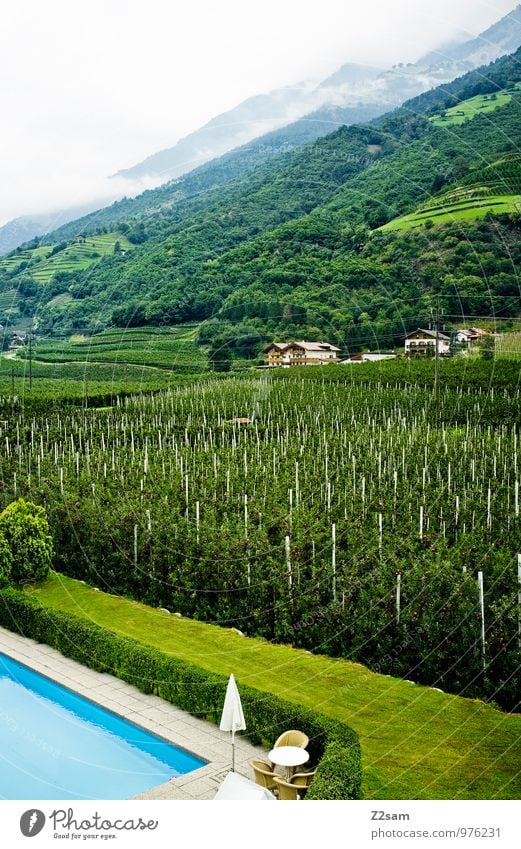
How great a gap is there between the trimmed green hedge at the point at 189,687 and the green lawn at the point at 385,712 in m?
0.29

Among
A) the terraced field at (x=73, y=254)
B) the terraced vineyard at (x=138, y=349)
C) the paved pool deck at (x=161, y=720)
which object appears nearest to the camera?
the paved pool deck at (x=161, y=720)

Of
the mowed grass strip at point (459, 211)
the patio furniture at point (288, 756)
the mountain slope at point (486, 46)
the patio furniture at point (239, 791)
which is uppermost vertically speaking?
the mountain slope at point (486, 46)

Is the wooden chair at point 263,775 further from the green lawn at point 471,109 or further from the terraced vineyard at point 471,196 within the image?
the green lawn at point 471,109

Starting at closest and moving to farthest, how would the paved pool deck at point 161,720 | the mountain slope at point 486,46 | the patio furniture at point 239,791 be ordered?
the patio furniture at point 239,791, the paved pool deck at point 161,720, the mountain slope at point 486,46

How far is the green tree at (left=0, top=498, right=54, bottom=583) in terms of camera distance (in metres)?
9.98

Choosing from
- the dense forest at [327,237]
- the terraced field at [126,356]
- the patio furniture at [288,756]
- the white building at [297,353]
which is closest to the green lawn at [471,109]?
the dense forest at [327,237]

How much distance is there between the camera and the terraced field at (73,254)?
9.22 meters

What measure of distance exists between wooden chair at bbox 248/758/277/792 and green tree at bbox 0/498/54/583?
5.37 metres

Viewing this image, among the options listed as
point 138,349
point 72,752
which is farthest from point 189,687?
point 138,349

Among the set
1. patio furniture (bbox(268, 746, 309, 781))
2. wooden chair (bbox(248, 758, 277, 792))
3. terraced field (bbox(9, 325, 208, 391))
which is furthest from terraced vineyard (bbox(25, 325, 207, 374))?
Answer: patio furniture (bbox(268, 746, 309, 781))

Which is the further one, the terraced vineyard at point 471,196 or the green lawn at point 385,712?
the terraced vineyard at point 471,196

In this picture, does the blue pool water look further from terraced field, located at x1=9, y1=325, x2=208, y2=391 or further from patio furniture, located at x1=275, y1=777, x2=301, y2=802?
terraced field, located at x1=9, y1=325, x2=208, y2=391
